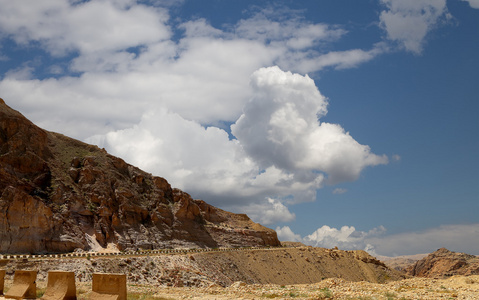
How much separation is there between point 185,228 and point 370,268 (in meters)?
38.0

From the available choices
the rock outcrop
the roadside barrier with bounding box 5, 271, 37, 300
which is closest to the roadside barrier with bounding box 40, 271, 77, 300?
the roadside barrier with bounding box 5, 271, 37, 300

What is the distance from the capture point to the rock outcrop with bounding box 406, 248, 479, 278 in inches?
3526

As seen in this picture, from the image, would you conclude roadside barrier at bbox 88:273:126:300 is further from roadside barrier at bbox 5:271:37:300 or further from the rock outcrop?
the rock outcrop

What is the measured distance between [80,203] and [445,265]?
76912 mm

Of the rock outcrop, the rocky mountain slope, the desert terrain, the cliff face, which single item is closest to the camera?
the desert terrain

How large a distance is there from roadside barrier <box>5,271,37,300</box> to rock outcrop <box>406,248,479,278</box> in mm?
83990

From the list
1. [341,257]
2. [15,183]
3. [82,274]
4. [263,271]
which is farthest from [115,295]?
[341,257]

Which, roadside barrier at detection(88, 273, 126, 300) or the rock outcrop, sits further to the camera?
the rock outcrop

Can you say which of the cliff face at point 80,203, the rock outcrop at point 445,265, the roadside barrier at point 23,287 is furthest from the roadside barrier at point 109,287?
the rock outcrop at point 445,265

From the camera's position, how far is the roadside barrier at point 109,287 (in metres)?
17.3

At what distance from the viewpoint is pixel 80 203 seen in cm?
6438

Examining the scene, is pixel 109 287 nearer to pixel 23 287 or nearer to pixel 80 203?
pixel 23 287

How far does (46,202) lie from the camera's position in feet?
196

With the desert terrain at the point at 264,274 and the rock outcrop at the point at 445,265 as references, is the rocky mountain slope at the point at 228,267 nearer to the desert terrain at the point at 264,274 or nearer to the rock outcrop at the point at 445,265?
the desert terrain at the point at 264,274
